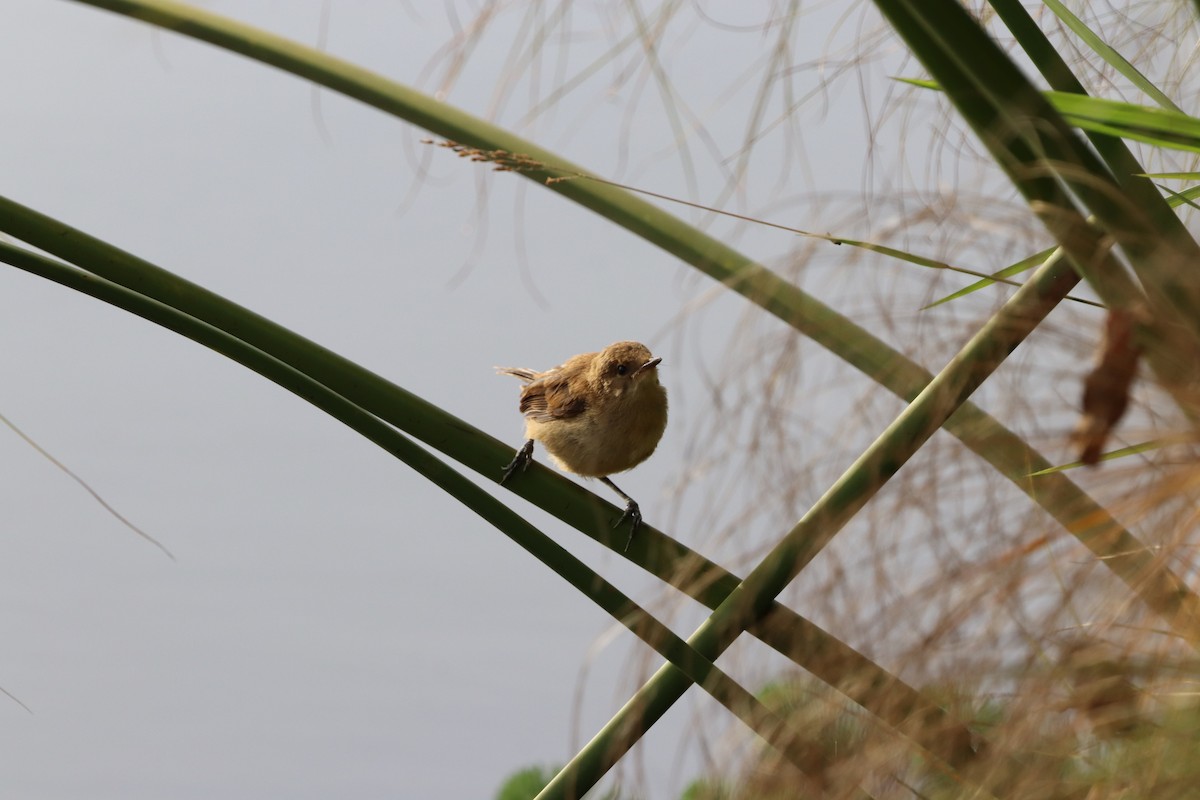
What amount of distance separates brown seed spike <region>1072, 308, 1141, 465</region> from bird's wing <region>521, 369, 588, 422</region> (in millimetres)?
1485

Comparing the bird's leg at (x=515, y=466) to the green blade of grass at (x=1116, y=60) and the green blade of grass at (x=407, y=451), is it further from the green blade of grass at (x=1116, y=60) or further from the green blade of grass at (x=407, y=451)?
the green blade of grass at (x=1116, y=60)

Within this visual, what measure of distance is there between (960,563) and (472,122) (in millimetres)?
1046

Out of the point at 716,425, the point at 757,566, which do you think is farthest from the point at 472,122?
the point at 757,566

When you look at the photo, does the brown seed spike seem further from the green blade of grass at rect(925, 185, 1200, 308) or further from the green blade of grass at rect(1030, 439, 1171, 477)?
the green blade of grass at rect(925, 185, 1200, 308)

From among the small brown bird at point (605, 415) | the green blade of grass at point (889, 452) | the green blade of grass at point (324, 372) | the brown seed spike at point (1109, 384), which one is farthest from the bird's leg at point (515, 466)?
the small brown bird at point (605, 415)

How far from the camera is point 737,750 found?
1229 mm

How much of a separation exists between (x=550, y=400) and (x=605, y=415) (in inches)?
6.0

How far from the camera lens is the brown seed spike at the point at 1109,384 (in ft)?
3.55

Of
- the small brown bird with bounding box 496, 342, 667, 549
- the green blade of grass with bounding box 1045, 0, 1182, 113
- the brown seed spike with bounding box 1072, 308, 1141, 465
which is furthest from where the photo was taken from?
the small brown bird with bounding box 496, 342, 667, 549

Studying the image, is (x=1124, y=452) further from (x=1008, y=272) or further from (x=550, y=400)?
(x=550, y=400)

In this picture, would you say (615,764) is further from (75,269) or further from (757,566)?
(75,269)

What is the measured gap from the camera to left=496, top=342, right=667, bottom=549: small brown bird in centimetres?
249

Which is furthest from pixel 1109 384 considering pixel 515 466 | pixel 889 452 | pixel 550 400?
pixel 550 400

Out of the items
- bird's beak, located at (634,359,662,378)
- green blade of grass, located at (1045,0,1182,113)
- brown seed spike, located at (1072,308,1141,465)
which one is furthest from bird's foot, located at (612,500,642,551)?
green blade of grass, located at (1045,0,1182,113)
